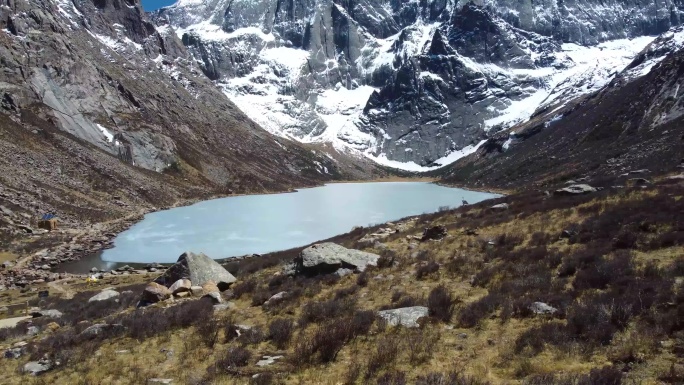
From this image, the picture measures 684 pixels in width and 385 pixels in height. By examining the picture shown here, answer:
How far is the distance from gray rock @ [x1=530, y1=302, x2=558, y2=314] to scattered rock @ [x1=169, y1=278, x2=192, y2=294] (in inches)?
542

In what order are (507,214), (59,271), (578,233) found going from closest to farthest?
1. (578,233)
2. (507,214)
3. (59,271)

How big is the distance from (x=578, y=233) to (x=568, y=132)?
5705 inches

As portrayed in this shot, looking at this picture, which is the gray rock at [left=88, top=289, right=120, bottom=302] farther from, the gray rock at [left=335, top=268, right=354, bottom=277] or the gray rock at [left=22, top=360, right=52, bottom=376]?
the gray rock at [left=335, top=268, right=354, bottom=277]

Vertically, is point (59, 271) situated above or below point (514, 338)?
below

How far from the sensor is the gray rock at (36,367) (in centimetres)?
Answer: 1150

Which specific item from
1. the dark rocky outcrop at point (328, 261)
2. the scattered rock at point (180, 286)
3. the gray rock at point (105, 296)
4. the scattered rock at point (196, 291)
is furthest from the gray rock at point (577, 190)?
the gray rock at point (105, 296)

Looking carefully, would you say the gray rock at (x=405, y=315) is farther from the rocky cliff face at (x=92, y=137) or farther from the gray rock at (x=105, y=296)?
the rocky cliff face at (x=92, y=137)

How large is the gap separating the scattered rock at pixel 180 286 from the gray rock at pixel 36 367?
6.79 metres

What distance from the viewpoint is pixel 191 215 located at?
258 ft

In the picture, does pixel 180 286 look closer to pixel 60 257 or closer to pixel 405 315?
pixel 405 315

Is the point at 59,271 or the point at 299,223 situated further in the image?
the point at 299,223

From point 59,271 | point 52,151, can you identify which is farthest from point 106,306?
point 52,151

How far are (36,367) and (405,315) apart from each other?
32.4 feet

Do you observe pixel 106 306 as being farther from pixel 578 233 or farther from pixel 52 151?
pixel 52 151
